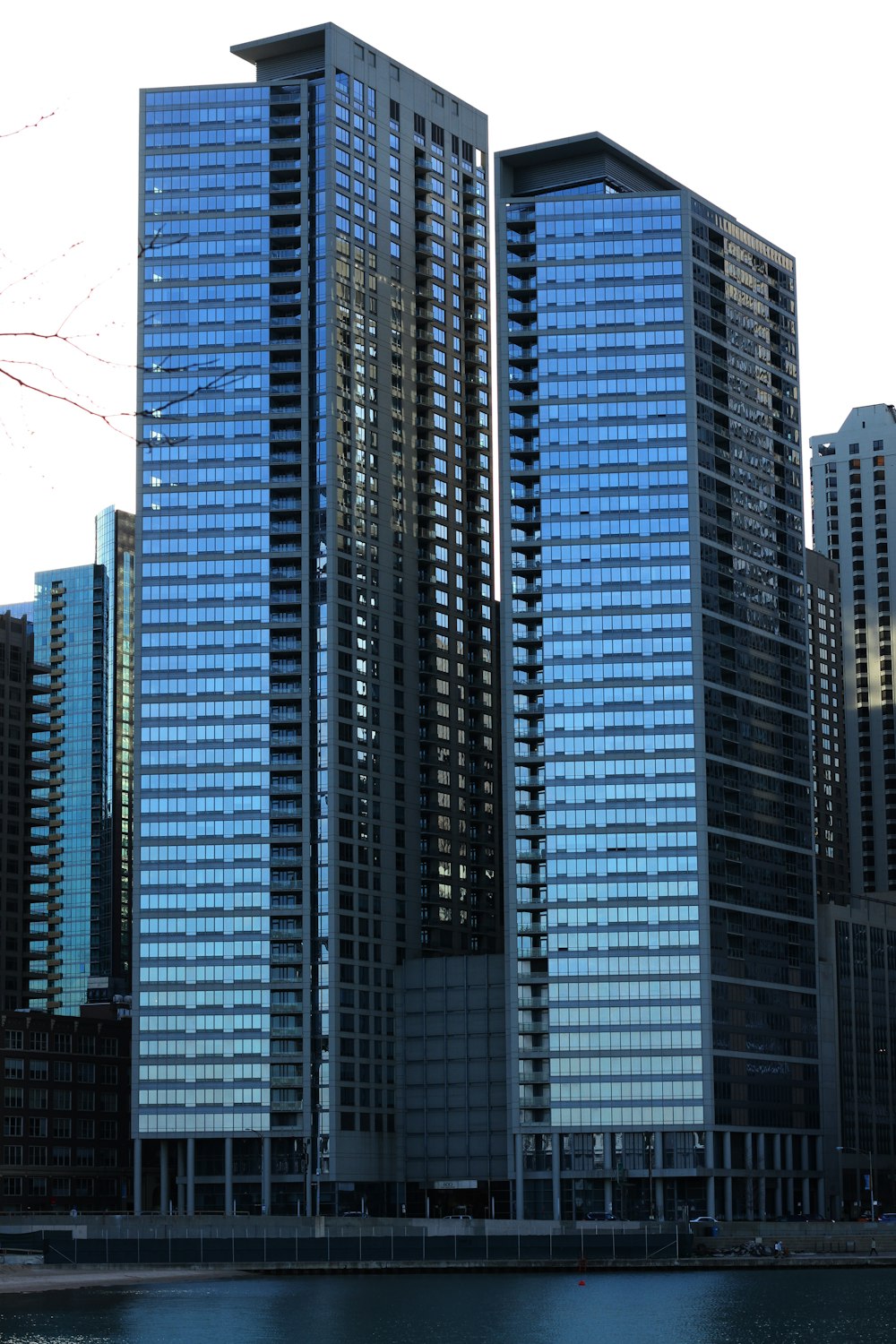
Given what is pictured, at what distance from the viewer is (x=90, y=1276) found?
18750cm

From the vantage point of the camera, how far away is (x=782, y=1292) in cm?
16925

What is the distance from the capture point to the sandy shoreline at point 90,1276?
578ft

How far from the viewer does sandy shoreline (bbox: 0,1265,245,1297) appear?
17612 centimetres

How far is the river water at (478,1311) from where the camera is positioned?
131m

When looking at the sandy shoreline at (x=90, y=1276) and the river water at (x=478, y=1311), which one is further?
the sandy shoreline at (x=90, y=1276)

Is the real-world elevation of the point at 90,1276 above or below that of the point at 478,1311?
below

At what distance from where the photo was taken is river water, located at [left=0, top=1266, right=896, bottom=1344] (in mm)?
131125

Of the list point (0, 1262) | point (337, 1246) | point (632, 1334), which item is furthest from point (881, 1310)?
point (0, 1262)

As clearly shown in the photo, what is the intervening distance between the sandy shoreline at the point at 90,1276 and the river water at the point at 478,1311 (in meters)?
2.62

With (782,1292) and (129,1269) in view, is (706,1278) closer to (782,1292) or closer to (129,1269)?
(782,1292)

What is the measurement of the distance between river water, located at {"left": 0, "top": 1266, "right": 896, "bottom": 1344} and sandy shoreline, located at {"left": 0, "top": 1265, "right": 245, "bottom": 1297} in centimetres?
262

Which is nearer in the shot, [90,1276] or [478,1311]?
[478,1311]

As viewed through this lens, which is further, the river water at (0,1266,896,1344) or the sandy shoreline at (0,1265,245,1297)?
the sandy shoreline at (0,1265,245,1297)

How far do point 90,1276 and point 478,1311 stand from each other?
1947 inches
